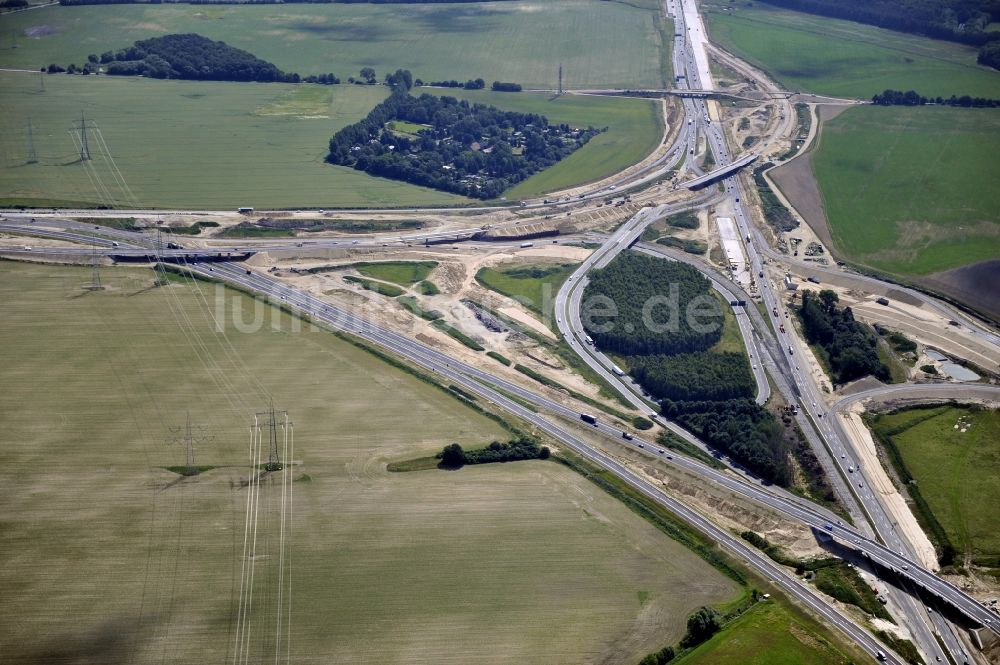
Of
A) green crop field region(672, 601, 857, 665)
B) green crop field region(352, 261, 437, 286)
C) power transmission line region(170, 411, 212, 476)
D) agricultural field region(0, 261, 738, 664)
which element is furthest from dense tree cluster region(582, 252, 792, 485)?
power transmission line region(170, 411, 212, 476)

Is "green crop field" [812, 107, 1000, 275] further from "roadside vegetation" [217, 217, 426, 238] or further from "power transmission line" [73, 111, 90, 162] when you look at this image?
"power transmission line" [73, 111, 90, 162]

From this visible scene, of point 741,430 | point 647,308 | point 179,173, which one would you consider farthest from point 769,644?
point 179,173

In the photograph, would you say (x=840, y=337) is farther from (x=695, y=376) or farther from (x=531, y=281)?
(x=531, y=281)

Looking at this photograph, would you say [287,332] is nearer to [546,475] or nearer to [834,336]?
[546,475]

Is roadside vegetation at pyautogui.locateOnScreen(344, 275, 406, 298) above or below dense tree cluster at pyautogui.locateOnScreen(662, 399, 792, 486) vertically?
above

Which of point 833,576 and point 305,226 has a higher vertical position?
point 305,226
